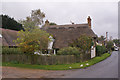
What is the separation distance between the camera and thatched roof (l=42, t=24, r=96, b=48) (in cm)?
2622

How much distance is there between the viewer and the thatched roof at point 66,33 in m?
26.2

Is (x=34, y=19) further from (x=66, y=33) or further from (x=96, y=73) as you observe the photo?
(x=96, y=73)

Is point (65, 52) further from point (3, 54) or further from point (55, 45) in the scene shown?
point (3, 54)

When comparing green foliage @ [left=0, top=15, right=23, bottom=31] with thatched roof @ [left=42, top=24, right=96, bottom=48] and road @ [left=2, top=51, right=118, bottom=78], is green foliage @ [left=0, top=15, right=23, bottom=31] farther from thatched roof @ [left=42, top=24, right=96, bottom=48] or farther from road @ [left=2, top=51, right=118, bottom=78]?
road @ [left=2, top=51, right=118, bottom=78]

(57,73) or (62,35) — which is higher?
(62,35)

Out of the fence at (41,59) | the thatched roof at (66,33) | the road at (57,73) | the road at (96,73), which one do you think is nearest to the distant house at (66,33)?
the thatched roof at (66,33)

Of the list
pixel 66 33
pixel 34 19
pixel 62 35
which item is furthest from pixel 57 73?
pixel 34 19

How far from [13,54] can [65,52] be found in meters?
8.33

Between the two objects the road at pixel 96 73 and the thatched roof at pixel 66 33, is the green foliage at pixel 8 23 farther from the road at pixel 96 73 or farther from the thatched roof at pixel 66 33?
the road at pixel 96 73

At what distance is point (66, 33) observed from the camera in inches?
1163

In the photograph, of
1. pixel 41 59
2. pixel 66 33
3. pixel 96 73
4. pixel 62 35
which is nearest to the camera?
pixel 96 73

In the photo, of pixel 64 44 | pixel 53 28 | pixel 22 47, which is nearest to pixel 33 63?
pixel 22 47

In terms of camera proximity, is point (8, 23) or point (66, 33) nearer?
point (66, 33)

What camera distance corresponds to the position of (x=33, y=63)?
1903 centimetres
